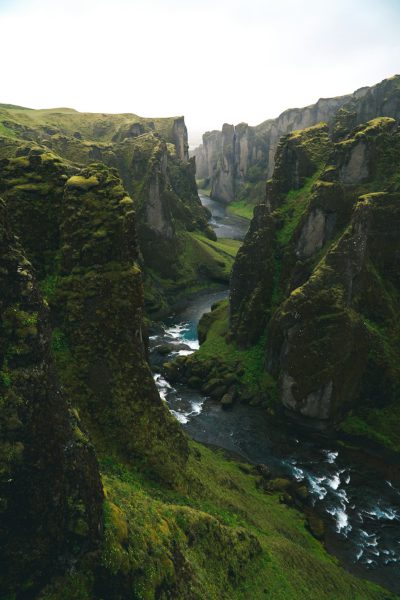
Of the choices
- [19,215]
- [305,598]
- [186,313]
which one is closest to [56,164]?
[19,215]

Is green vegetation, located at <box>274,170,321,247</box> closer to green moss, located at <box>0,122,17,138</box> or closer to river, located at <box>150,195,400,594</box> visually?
river, located at <box>150,195,400,594</box>

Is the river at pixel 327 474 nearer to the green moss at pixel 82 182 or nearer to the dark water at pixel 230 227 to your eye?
the green moss at pixel 82 182

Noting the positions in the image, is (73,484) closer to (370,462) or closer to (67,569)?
(67,569)

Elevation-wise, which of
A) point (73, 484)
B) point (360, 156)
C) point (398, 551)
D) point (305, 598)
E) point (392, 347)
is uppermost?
point (360, 156)

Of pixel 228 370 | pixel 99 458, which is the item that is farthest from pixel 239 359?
pixel 99 458

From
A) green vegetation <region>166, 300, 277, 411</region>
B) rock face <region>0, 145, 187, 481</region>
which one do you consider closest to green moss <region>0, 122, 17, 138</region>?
green vegetation <region>166, 300, 277, 411</region>
